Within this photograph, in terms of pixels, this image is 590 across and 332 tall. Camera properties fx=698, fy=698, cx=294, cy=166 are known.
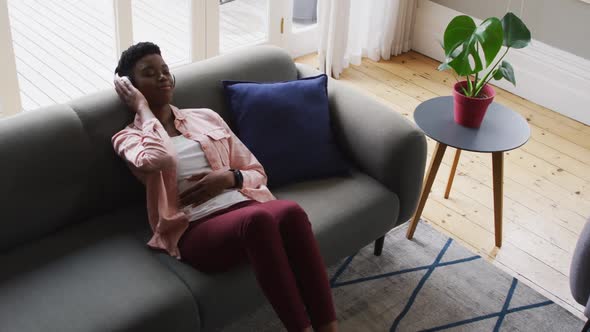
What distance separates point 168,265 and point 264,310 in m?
0.46

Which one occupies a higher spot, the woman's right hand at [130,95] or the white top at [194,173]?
the woman's right hand at [130,95]

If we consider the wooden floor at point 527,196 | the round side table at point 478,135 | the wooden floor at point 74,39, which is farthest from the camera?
the wooden floor at point 74,39

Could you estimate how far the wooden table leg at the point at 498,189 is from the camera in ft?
8.60

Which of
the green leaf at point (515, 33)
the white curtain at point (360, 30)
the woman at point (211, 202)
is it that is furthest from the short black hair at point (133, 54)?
the white curtain at point (360, 30)

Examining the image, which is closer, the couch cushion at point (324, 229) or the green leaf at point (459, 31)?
the couch cushion at point (324, 229)

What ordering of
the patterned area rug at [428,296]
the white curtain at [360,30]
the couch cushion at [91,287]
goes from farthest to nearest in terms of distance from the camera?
the white curtain at [360,30], the patterned area rug at [428,296], the couch cushion at [91,287]

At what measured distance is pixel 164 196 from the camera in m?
2.10

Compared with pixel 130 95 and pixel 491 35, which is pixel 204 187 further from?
pixel 491 35

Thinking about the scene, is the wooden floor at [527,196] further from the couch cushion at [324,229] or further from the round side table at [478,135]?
the couch cushion at [324,229]

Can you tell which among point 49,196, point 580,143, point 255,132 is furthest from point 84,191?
point 580,143

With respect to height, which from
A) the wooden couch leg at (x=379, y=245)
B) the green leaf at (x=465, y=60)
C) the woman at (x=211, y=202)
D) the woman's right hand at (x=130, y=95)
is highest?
the green leaf at (x=465, y=60)

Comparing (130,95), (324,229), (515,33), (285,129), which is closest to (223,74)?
(285,129)

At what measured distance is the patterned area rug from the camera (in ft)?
7.91

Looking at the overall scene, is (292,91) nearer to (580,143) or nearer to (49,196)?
(49,196)
